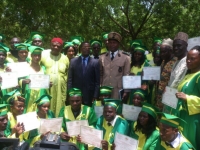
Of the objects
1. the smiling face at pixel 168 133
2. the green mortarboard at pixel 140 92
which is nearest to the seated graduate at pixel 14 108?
the green mortarboard at pixel 140 92

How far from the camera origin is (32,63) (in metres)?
6.83

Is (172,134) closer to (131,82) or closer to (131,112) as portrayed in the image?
(131,112)

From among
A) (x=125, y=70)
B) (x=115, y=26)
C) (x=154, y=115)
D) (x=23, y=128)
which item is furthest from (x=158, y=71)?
(x=115, y=26)

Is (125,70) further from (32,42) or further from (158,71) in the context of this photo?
(32,42)

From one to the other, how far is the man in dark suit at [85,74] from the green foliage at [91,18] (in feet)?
12.3

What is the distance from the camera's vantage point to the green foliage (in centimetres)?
1051

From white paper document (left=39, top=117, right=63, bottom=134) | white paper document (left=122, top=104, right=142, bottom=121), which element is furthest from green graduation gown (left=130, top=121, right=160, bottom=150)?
white paper document (left=39, top=117, right=63, bottom=134)

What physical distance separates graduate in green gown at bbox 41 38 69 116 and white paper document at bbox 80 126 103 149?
6.92 ft

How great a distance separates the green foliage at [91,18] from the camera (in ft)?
34.5

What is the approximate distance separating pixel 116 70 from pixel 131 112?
134cm

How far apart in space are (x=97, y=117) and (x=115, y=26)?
37.9ft

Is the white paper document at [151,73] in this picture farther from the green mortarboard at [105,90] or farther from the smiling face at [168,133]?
the smiling face at [168,133]

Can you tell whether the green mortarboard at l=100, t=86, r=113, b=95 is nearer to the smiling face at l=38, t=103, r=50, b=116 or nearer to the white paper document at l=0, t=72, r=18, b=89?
the smiling face at l=38, t=103, r=50, b=116

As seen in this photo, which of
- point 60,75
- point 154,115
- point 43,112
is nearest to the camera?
point 154,115
